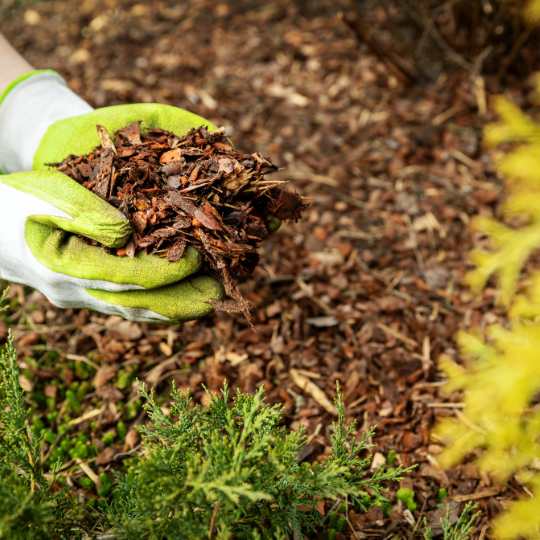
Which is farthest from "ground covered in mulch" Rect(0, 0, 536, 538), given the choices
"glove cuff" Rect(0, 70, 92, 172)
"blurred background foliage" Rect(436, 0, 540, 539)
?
"glove cuff" Rect(0, 70, 92, 172)

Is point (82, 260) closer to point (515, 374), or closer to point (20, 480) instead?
point (20, 480)

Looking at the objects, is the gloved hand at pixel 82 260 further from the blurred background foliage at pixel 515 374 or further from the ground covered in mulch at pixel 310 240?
the blurred background foliage at pixel 515 374

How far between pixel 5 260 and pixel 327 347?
4.90ft

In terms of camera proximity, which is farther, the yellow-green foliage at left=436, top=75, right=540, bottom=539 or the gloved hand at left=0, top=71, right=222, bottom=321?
the gloved hand at left=0, top=71, right=222, bottom=321

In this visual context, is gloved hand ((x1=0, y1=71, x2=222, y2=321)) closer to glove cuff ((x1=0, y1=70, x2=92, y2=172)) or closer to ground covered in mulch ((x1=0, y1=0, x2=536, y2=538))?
glove cuff ((x1=0, y1=70, x2=92, y2=172))

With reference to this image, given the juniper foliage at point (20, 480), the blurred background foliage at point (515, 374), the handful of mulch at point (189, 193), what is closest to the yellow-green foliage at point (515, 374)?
the blurred background foliage at point (515, 374)

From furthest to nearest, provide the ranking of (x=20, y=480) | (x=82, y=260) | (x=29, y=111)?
(x=29, y=111)
(x=82, y=260)
(x=20, y=480)

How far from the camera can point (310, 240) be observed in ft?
10.9

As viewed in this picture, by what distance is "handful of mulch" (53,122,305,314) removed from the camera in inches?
80.5

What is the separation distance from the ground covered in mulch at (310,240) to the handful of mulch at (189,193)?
0.63 meters

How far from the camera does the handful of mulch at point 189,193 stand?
204cm

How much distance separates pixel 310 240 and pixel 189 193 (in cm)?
135

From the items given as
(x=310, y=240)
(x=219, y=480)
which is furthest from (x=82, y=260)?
(x=310, y=240)

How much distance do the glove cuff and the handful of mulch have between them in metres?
0.38
